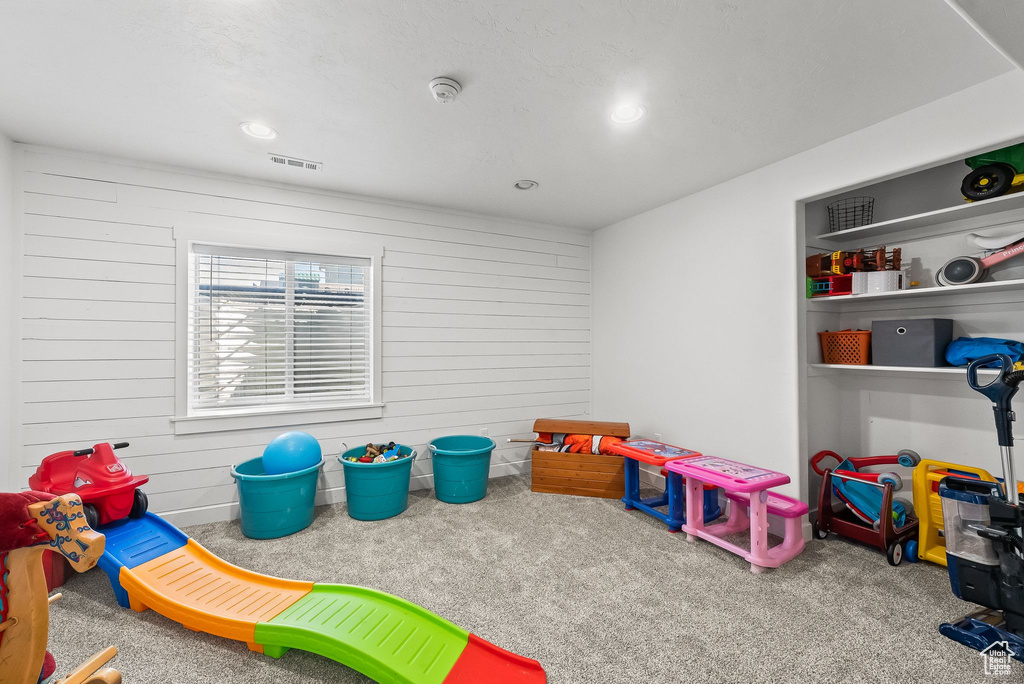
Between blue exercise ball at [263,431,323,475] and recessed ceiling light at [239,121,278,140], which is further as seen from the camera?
blue exercise ball at [263,431,323,475]

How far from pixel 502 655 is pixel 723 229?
10.4 feet

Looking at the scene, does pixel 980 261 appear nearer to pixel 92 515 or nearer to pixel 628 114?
pixel 628 114

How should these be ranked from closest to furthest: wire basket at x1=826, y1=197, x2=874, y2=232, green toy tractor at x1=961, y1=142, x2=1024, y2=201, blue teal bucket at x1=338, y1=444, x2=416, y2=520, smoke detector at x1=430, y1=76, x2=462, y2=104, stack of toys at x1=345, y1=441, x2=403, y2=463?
1. smoke detector at x1=430, y1=76, x2=462, y2=104
2. green toy tractor at x1=961, y1=142, x2=1024, y2=201
3. wire basket at x1=826, y1=197, x2=874, y2=232
4. blue teal bucket at x1=338, y1=444, x2=416, y2=520
5. stack of toys at x1=345, y1=441, x2=403, y2=463

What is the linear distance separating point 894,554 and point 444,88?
359 centimetres

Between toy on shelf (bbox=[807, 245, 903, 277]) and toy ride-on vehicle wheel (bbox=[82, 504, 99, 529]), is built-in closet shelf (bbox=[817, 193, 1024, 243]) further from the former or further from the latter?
toy ride-on vehicle wheel (bbox=[82, 504, 99, 529])

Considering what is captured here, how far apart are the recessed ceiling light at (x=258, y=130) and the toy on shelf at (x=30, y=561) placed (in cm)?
215

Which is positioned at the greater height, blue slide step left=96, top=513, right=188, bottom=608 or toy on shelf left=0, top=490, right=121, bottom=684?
toy on shelf left=0, top=490, right=121, bottom=684

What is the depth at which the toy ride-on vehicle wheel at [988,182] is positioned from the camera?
2207mm

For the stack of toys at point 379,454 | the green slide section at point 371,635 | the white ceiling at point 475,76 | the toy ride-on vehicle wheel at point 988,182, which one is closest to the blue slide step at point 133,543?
the green slide section at point 371,635

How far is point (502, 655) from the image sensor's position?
169 cm

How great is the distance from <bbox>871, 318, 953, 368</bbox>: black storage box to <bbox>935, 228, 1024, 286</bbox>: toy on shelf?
0.23 meters

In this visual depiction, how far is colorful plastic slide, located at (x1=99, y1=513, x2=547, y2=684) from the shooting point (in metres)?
1.63

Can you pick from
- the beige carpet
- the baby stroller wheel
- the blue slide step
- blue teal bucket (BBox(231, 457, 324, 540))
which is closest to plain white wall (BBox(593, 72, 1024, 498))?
the baby stroller wheel

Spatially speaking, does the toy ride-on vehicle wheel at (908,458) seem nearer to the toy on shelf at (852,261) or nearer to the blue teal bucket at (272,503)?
the toy on shelf at (852,261)
